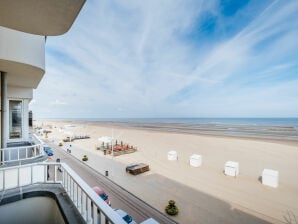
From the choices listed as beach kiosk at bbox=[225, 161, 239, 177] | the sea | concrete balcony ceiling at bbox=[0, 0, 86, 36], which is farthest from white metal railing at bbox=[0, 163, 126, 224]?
the sea

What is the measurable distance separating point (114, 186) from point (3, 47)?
27.6 ft

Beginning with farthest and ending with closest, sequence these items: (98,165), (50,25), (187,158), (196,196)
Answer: (187,158), (98,165), (196,196), (50,25)

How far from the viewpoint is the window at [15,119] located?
366 inches

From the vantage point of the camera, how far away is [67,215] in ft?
8.83

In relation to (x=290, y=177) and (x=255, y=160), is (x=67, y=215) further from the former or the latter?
(x=255, y=160)

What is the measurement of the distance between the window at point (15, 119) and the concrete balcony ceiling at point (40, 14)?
348 inches

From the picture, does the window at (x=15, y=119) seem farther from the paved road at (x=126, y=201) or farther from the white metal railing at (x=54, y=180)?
the white metal railing at (x=54, y=180)

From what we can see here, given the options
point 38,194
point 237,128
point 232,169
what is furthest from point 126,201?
point 237,128

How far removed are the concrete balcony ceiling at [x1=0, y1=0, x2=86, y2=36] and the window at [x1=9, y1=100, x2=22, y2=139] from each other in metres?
8.85

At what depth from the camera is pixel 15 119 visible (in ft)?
31.2

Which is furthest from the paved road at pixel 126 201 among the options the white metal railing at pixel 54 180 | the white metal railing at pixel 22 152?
the white metal railing at pixel 54 180

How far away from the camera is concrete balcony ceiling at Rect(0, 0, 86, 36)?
6.96 feet

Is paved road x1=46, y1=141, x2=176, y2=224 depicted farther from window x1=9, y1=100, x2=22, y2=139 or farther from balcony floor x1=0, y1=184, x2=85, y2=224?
window x1=9, y1=100, x2=22, y2=139

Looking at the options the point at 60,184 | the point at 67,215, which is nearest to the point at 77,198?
the point at 67,215
